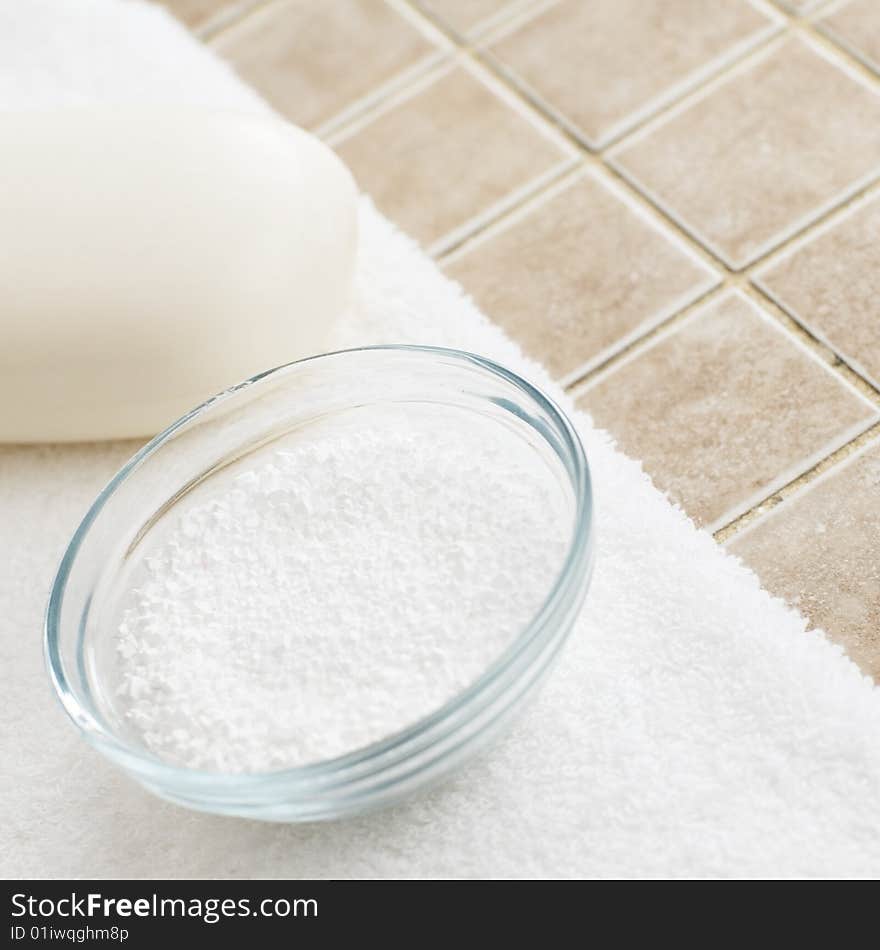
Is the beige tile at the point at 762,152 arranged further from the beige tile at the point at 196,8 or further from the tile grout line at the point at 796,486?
the beige tile at the point at 196,8

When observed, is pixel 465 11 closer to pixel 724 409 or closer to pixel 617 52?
pixel 617 52

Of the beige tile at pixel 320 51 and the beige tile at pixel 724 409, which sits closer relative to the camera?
the beige tile at pixel 724 409

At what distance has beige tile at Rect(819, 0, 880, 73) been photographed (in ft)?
2.63

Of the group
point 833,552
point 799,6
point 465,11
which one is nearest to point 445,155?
point 465,11

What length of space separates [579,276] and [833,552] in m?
0.24

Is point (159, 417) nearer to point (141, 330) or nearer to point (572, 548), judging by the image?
point (141, 330)

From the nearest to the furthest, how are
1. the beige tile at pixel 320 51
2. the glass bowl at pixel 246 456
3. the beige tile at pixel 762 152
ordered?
the glass bowl at pixel 246 456
the beige tile at pixel 762 152
the beige tile at pixel 320 51

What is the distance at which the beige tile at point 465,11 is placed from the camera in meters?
0.90

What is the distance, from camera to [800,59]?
81 cm

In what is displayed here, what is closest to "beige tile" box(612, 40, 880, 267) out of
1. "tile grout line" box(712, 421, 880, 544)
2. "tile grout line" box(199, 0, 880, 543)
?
"tile grout line" box(199, 0, 880, 543)

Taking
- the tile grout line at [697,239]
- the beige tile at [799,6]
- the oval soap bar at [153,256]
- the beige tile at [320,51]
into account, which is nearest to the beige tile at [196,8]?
the beige tile at [320,51]

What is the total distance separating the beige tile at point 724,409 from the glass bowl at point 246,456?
0.10 m

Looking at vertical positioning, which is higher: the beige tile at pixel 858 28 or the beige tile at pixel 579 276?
the beige tile at pixel 858 28

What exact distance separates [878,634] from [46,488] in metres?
0.47
